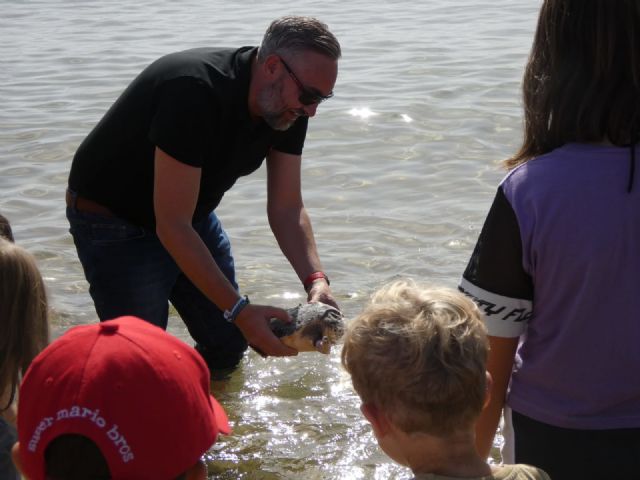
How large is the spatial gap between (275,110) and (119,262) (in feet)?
2.72

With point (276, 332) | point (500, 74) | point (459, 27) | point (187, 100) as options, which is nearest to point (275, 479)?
point (276, 332)

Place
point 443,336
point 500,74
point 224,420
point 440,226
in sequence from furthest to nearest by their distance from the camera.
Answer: point 500,74 < point 440,226 < point 224,420 < point 443,336

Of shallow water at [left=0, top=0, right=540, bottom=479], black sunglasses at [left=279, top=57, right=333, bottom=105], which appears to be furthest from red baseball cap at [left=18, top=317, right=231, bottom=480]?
shallow water at [left=0, top=0, right=540, bottom=479]

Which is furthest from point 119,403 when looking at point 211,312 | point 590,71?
point 211,312

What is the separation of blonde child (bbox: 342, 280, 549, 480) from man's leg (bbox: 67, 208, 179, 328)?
75.4 inches

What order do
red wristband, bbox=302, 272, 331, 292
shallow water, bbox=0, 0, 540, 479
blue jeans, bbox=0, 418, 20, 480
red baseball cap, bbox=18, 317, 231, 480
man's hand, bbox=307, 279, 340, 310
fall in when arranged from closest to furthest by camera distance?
red baseball cap, bbox=18, 317, 231, 480 < blue jeans, bbox=0, 418, 20, 480 < man's hand, bbox=307, 279, 340, 310 < red wristband, bbox=302, 272, 331, 292 < shallow water, bbox=0, 0, 540, 479

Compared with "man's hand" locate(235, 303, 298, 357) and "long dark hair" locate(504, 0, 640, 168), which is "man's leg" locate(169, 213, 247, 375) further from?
"long dark hair" locate(504, 0, 640, 168)

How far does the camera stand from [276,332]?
11.9 ft

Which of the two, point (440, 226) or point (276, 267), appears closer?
point (276, 267)

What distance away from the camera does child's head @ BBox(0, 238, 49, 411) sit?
9.05 feet

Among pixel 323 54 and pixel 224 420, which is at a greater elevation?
pixel 323 54

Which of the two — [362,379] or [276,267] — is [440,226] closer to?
[276,267]

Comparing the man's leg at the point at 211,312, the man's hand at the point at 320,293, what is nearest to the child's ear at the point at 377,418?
the man's hand at the point at 320,293

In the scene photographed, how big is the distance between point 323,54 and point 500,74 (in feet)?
27.0
